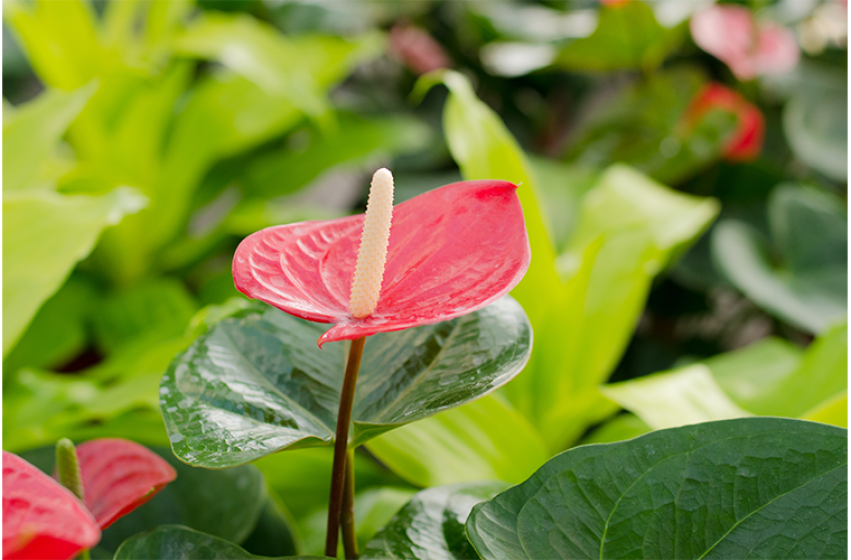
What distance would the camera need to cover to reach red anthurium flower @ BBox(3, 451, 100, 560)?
19cm

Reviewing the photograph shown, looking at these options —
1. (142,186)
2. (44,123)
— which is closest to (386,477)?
(44,123)

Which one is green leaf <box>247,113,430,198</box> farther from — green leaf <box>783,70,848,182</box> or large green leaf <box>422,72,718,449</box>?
green leaf <box>783,70,848,182</box>

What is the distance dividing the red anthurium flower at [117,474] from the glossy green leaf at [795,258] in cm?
70

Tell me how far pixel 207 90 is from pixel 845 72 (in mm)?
1144

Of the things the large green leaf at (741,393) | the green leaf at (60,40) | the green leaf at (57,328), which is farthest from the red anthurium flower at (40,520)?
the green leaf at (60,40)

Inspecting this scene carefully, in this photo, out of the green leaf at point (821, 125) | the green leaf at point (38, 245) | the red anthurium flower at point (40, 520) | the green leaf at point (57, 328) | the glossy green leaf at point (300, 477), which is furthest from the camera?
the green leaf at point (821, 125)

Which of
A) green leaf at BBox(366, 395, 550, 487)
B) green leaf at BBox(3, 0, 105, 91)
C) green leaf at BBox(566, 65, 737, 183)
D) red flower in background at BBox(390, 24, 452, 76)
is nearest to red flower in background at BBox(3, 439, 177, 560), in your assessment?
green leaf at BBox(366, 395, 550, 487)

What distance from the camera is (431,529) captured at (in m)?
0.30

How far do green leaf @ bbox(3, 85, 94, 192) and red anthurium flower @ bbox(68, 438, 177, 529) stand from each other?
0.30m

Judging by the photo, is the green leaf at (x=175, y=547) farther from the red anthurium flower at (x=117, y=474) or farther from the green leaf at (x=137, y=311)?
the green leaf at (x=137, y=311)

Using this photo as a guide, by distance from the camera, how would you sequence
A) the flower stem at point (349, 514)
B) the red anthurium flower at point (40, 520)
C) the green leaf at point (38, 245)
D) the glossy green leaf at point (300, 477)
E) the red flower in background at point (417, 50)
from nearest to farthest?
the red anthurium flower at point (40, 520) → the flower stem at point (349, 514) → the green leaf at point (38, 245) → the glossy green leaf at point (300, 477) → the red flower in background at point (417, 50)

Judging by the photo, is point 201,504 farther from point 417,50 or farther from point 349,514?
point 417,50

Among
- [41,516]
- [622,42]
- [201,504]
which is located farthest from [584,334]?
[622,42]

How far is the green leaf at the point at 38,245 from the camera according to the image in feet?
1.42
